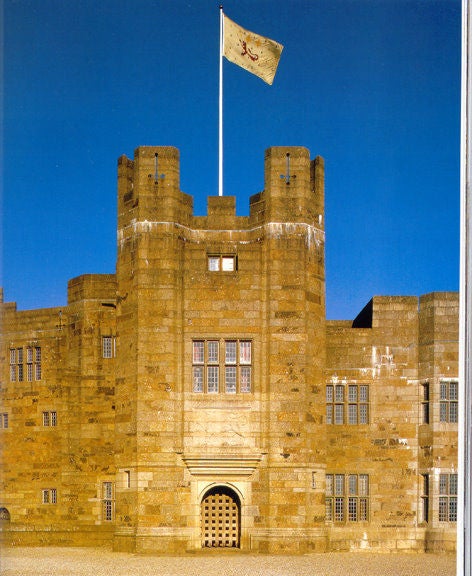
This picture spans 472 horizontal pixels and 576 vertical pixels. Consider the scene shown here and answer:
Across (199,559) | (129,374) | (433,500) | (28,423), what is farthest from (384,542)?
(28,423)

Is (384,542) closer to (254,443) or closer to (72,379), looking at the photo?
(254,443)

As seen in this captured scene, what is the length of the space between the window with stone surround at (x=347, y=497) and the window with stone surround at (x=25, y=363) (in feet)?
33.2

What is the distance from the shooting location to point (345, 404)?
122ft

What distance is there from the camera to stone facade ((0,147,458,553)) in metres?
33.9

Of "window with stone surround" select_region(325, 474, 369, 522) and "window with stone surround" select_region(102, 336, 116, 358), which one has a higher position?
"window with stone surround" select_region(102, 336, 116, 358)

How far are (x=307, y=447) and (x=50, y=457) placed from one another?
347 inches

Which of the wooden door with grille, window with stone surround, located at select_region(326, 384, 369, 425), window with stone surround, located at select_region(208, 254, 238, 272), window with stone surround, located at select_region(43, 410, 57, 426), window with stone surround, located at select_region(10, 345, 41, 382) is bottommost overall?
the wooden door with grille

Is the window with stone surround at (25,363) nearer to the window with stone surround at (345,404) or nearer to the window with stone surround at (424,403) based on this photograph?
the window with stone surround at (345,404)

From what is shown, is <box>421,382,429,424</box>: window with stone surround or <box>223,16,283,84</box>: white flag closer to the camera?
<box>223,16,283,84</box>: white flag

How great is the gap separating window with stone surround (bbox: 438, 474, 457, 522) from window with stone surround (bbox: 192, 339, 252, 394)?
712 centimetres

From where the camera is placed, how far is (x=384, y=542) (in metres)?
36.5

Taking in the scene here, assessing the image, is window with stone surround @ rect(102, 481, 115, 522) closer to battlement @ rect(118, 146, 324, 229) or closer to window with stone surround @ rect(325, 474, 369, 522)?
window with stone surround @ rect(325, 474, 369, 522)

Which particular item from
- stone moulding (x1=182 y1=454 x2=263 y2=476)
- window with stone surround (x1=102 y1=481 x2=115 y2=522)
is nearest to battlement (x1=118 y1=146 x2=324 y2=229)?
stone moulding (x1=182 y1=454 x2=263 y2=476)

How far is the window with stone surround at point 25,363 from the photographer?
127 ft
